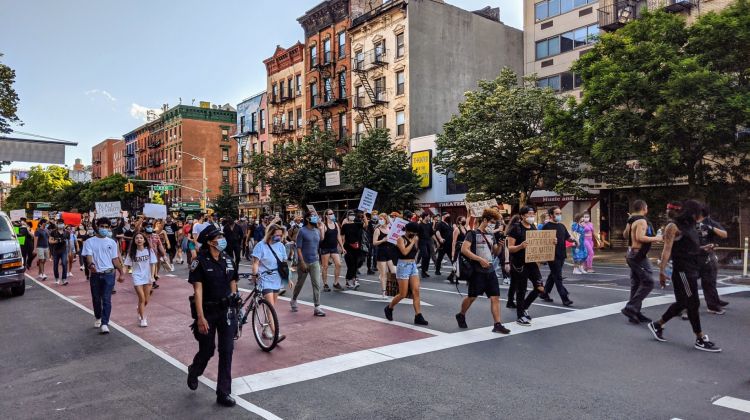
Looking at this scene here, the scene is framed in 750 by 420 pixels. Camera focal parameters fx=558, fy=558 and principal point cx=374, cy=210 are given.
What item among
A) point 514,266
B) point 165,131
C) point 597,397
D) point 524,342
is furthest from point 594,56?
point 165,131

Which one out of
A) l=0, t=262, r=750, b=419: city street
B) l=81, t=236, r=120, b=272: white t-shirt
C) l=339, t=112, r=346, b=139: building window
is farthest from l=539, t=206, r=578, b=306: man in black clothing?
l=339, t=112, r=346, b=139: building window

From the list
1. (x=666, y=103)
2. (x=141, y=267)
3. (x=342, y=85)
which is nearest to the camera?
(x=141, y=267)

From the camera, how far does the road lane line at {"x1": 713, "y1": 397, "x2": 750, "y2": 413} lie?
5016mm

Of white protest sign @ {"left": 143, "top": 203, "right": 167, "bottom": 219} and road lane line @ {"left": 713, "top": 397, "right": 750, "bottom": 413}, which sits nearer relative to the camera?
road lane line @ {"left": 713, "top": 397, "right": 750, "bottom": 413}

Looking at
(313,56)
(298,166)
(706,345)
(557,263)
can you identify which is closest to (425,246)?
(557,263)

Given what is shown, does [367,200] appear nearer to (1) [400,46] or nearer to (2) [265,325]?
(2) [265,325]

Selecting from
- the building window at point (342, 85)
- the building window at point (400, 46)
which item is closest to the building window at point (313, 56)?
the building window at point (342, 85)

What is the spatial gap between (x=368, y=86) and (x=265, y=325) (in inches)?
1366

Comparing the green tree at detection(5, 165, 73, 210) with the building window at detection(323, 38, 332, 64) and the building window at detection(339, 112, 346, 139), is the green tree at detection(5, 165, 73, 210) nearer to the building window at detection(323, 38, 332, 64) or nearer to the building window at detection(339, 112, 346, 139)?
the building window at detection(323, 38, 332, 64)

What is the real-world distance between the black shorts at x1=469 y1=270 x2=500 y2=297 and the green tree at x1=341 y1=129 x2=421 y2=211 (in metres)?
25.0

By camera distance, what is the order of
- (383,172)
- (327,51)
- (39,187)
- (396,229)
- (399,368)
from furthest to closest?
(39,187) → (327,51) → (383,172) → (396,229) → (399,368)

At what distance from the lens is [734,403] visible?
5137 millimetres

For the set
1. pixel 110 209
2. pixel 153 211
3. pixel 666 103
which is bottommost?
pixel 153 211

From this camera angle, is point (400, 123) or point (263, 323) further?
point (400, 123)
